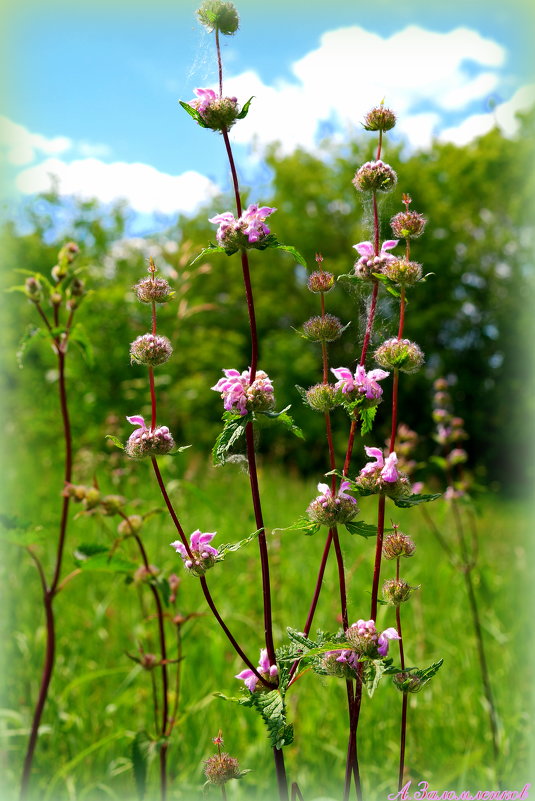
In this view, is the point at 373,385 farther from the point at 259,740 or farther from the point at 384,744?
the point at 384,744

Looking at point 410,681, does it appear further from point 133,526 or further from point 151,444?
point 133,526

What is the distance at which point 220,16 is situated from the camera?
1.30 meters

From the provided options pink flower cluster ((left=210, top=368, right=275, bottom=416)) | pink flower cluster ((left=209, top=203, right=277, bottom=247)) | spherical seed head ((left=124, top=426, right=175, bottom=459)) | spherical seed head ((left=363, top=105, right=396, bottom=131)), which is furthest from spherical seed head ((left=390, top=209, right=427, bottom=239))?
spherical seed head ((left=124, top=426, right=175, bottom=459))

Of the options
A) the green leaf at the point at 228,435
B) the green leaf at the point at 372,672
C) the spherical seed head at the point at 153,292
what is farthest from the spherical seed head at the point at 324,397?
the green leaf at the point at 372,672

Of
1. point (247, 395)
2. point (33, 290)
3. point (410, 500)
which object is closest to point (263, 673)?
point (410, 500)

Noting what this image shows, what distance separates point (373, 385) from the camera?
1.34 meters

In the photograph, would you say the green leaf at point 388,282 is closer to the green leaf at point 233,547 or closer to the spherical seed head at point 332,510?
the spherical seed head at point 332,510

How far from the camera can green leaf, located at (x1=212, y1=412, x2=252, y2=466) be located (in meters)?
1.28

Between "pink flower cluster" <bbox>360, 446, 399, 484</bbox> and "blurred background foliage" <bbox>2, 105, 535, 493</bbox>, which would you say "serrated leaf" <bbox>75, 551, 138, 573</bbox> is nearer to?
"pink flower cluster" <bbox>360, 446, 399, 484</bbox>

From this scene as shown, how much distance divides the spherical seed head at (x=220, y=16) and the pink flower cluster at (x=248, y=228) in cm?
36

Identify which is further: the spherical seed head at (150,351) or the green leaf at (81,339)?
the green leaf at (81,339)

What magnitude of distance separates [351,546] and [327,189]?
46.0ft

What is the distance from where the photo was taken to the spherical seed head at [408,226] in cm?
141

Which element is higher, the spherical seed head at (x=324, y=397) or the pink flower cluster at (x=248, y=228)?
the pink flower cluster at (x=248, y=228)
